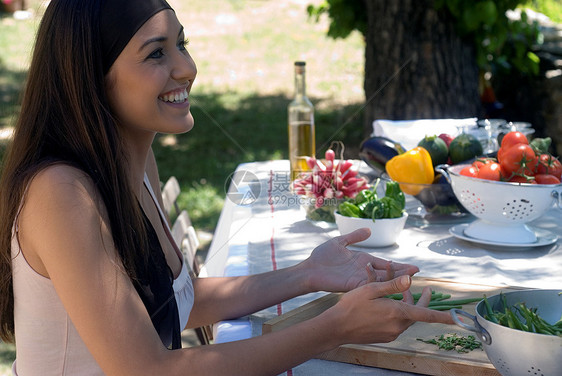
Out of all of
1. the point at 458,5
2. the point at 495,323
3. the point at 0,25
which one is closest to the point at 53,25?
the point at 495,323

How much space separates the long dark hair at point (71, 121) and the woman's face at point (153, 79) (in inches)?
1.5

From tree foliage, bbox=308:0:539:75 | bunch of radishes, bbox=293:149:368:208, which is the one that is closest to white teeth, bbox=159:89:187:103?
bunch of radishes, bbox=293:149:368:208

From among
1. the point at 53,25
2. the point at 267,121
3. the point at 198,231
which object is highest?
the point at 53,25

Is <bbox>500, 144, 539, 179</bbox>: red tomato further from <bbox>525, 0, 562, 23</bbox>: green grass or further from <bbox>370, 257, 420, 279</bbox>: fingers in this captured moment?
<bbox>525, 0, 562, 23</bbox>: green grass

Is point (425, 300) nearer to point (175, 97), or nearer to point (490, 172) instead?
point (175, 97)

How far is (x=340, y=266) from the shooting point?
1571mm

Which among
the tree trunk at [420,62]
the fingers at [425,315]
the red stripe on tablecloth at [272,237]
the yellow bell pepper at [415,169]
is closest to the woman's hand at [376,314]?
the fingers at [425,315]

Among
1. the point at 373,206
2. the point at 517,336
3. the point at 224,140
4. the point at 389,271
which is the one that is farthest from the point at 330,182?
the point at 224,140

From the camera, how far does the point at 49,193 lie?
1.16 metres

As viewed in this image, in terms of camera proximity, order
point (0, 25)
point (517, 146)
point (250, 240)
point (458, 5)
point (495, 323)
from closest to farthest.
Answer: point (495, 323) < point (517, 146) < point (250, 240) < point (458, 5) < point (0, 25)

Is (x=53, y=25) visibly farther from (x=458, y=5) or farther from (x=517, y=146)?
(x=458, y=5)

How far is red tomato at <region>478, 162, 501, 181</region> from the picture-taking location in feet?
6.06

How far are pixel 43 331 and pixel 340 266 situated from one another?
650mm

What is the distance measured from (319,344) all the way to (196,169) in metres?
4.83
